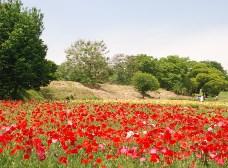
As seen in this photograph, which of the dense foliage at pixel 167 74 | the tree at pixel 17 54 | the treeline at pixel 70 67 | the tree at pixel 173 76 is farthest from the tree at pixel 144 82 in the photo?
the tree at pixel 17 54

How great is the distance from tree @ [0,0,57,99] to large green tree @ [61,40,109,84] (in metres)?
23.5

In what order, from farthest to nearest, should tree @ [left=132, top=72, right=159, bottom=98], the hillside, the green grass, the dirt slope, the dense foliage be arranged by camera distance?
the dense foliage → tree @ [left=132, top=72, right=159, bottom=98] → the dirt slope → the hillside → the green grass

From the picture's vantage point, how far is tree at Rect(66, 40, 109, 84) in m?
59.3

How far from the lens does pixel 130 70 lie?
3216 inches

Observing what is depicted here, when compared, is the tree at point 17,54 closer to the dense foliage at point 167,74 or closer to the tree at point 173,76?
the dense foliage at point 167,74

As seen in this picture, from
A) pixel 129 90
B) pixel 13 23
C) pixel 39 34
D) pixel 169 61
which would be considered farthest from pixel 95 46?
pixel 169 61

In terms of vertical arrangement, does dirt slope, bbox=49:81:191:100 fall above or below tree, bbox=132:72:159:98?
below

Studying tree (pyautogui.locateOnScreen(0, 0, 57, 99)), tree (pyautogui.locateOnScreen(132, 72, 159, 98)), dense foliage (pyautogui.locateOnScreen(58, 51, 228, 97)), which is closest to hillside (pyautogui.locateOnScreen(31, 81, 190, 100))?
tree (pyautogui.locateOnScreen(132, 72, 159, 98))

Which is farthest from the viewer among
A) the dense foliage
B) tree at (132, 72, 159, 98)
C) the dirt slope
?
the dense foliage

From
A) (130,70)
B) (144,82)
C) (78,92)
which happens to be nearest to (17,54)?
(78,92)

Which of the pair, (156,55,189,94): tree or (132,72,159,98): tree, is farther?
(156,55,189,94): tree

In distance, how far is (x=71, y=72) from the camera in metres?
59.8

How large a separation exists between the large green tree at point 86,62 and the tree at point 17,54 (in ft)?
77.1

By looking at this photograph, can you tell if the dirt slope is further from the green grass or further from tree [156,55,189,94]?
tree [156,55,189,94]
